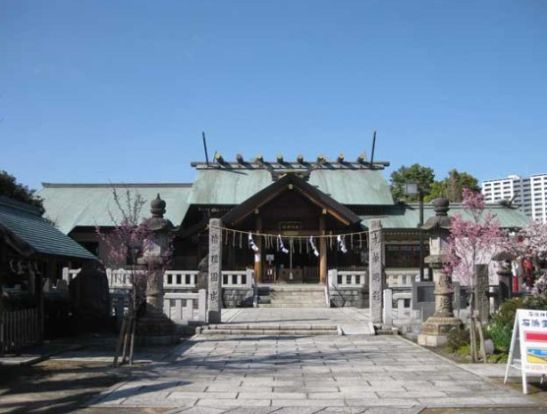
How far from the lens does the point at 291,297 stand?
27.5m

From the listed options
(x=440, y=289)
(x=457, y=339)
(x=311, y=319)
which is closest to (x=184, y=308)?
(x=311, y=319)

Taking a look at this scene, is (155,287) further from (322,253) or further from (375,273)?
(322,253)

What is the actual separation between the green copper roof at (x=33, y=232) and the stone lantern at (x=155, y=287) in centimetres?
221

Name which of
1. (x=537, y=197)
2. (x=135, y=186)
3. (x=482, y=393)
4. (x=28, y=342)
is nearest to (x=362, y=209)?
(x=135, y=186)

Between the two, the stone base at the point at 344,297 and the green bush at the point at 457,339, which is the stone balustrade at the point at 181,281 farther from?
the green bush at the point at 457,339

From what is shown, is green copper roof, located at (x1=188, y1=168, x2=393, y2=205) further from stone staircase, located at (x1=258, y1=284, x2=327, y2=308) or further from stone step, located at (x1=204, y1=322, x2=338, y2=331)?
stone step, located at (x1=204, y1=322, x2=338, y2=331)

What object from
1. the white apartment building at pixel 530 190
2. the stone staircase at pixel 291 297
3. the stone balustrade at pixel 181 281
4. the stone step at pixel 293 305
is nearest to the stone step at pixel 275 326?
the stone step at pixel 293 305

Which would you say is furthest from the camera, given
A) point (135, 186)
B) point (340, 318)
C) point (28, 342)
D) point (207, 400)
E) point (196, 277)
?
point (135, 186)

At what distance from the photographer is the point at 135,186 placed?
39312mm

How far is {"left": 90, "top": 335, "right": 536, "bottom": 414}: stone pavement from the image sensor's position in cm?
796

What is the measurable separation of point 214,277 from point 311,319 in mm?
3865

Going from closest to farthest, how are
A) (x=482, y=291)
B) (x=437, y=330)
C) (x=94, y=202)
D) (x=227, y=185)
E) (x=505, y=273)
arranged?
(x=437, y=330) < (x=482, y=291) < (x=505, y=273) < (x=94, y=202) < (x=227, y=185)

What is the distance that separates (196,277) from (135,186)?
13174 mm

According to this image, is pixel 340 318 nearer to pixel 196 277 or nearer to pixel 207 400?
pixel 196 277
